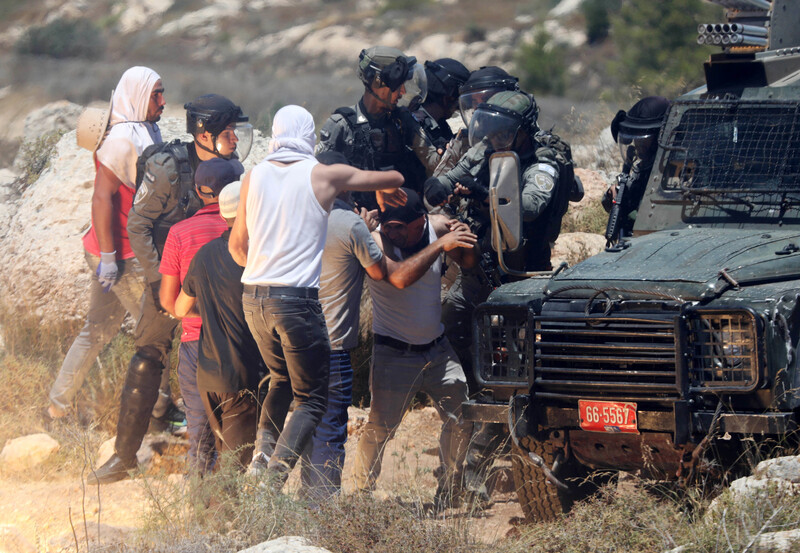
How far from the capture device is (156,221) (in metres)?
7.20

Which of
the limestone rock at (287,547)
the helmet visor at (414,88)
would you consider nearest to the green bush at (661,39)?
the helmet visor at (414,88)

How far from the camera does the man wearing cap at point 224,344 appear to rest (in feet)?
19.6

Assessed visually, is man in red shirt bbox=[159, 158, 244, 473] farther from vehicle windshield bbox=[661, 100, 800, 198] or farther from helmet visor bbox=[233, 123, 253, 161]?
vehicle windshield bbox=[661, 100, 800, 198]

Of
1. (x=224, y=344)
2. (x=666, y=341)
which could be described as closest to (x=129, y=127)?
(x=224, y=344)

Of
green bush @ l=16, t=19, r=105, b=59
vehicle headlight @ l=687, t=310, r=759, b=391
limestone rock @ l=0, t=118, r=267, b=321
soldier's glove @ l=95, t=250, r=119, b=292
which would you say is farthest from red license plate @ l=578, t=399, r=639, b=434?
green bush @ l=16, t=19, r=105, b=59

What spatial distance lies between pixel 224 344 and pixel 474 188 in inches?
70.1

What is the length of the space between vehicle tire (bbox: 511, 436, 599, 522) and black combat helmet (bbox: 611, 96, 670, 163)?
2.38m

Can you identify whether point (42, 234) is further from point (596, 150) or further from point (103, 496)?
point (596, 150)

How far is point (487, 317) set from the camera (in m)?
5.39

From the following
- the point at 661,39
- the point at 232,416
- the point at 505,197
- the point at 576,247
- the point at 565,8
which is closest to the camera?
the point at 505,197

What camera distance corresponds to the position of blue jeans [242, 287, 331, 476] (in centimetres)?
557

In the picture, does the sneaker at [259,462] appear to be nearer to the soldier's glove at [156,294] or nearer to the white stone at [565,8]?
the soldier's glove at [156,294]

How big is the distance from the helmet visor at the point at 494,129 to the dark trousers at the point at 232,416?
6.94 feet

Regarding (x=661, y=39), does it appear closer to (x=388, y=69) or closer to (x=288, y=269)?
(x=388, y=69)
